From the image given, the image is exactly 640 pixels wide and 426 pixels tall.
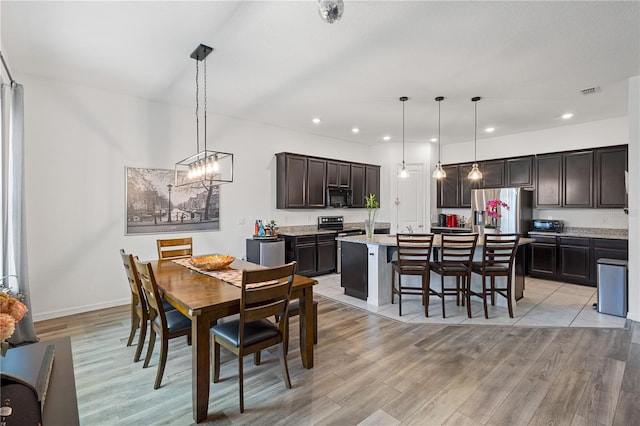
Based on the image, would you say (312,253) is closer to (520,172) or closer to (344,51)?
(344,51)

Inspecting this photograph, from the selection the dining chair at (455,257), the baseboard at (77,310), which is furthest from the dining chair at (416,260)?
the baseboard at (77,310)

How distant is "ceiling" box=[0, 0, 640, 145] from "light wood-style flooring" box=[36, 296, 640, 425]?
2841 millimetres

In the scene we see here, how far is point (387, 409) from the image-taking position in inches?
80.6

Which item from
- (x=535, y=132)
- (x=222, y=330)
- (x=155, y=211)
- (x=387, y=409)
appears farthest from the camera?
(x=535, y=132)

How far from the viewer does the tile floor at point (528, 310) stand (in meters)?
3.56

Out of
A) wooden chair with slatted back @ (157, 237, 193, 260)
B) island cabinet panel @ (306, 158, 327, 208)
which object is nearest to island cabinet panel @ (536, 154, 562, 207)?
island cabinet panel @ (306, 158, 327, 208)

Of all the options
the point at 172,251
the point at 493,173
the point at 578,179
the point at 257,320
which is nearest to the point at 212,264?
the point at 257,320

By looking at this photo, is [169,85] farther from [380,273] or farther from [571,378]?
[571,378]

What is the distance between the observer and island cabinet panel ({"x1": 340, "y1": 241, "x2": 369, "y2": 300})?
4.32 meters

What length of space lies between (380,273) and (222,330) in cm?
244

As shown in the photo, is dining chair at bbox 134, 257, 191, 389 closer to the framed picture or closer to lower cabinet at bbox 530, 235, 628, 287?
the framed picture

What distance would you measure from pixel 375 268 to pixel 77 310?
12.5 ft

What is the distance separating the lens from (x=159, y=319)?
2.42 metres

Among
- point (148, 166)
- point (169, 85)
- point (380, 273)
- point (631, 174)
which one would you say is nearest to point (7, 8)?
point (169, 85)
